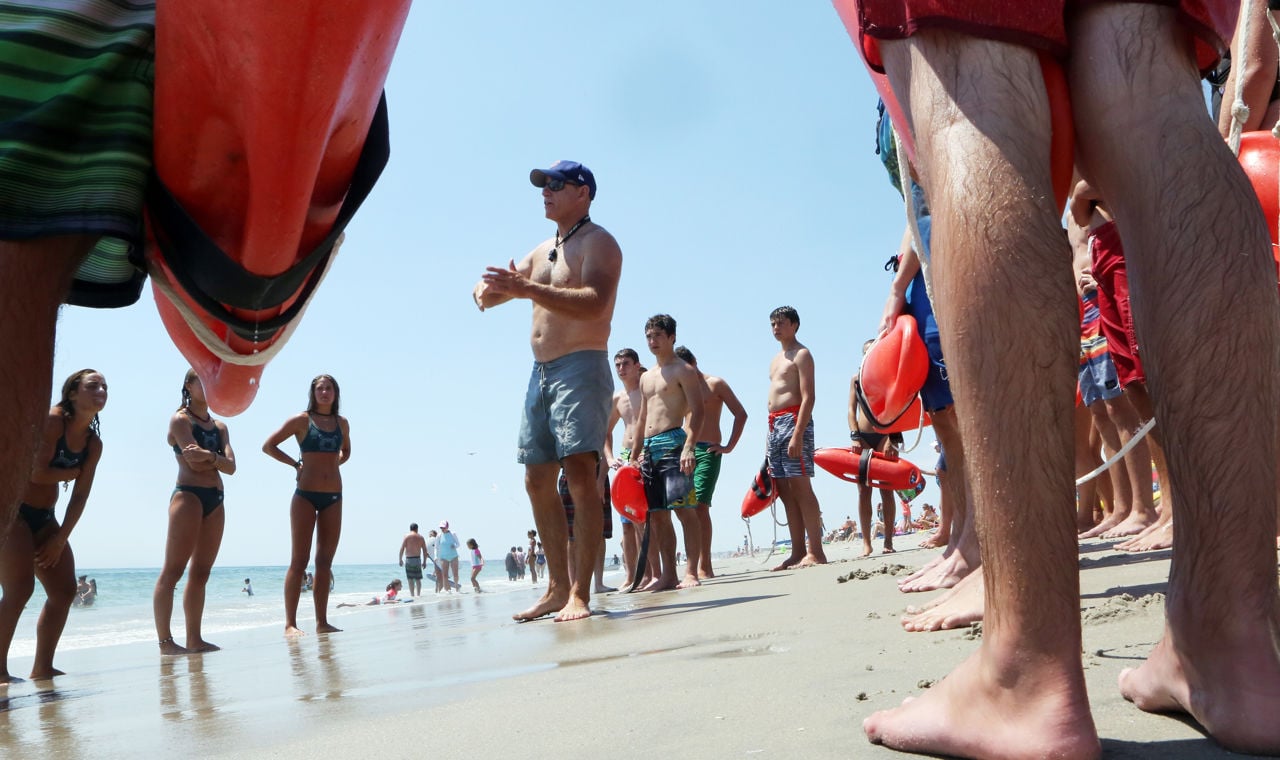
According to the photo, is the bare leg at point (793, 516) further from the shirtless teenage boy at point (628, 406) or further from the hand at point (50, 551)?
the hand at point (50, 551)

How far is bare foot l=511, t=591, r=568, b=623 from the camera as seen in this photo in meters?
5.25

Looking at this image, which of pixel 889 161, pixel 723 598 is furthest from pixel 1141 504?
pixel 889 161

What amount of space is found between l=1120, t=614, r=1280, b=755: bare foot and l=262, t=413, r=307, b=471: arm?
7166 mm

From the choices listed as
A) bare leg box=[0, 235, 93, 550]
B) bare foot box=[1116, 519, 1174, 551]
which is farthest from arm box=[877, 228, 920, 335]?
bare leg box=[0, 235, 93, 550]

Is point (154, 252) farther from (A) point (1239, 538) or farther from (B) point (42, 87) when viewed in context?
(A) point (1239, 538)

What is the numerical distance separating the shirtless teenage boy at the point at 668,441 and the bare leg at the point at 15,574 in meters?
4.60

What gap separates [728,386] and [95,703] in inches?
286

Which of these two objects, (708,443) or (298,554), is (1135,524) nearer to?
(708,443)

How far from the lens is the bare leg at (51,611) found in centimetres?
550

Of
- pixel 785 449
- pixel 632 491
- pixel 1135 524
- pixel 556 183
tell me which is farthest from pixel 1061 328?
pixel 785 449

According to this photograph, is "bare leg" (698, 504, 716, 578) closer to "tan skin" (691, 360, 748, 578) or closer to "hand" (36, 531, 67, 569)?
"tan skin" (691, 360, 748, 578)

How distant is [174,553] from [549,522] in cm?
289

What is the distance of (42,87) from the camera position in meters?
1.32

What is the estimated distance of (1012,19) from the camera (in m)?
1.34
